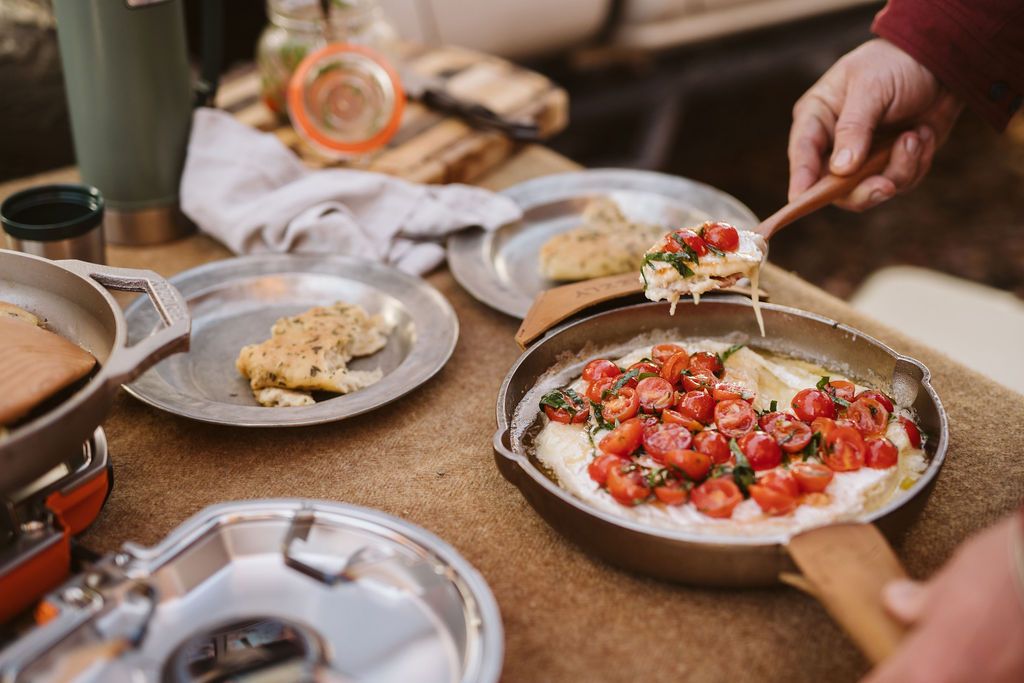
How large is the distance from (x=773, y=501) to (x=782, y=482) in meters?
0.04

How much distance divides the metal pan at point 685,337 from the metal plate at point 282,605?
213 millimetres

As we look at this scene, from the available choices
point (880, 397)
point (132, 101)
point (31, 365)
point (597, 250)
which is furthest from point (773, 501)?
point (132, 101)

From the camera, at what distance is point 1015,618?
0.86 metres

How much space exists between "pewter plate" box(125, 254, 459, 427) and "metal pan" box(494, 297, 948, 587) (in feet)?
0.85

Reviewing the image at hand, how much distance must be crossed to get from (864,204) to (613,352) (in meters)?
0.72

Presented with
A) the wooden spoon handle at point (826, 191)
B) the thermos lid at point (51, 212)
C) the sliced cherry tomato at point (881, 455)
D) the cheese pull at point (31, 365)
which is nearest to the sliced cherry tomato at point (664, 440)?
the sliced cherry tomato at point (881, 455)

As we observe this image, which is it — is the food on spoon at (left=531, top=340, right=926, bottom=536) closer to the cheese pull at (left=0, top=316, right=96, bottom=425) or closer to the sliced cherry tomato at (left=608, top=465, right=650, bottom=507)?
the sliced cherry tomato at (left=608, top=465, right=650, bottom=507)

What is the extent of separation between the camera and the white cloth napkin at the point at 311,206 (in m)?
2.23

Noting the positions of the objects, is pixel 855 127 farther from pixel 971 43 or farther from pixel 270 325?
pixel 270 325

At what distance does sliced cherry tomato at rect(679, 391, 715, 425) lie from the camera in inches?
60.1

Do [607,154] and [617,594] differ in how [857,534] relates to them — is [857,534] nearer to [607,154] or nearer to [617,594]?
[617,594]

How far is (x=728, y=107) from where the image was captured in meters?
6.18

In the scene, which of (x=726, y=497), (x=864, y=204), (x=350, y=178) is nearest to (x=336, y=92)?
(x=350, y=178)

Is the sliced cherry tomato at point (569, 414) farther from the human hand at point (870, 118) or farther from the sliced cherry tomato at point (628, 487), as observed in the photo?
the human hand at point (870, 118)
